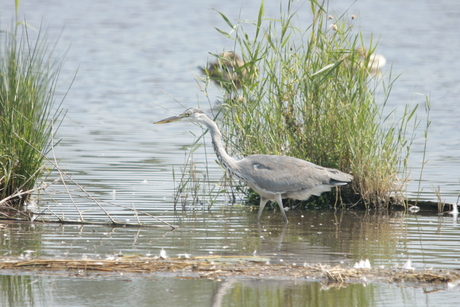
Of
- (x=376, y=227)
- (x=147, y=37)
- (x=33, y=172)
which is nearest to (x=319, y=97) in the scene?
(x=376, y=227)

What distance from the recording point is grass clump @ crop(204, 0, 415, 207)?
31.9 feet

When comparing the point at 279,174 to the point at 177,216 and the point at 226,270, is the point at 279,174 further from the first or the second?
the point at 226,270

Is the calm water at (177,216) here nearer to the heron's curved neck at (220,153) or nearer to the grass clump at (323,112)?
the heron's curved neck at (220,153)

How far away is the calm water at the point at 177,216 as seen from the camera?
6.05 metres

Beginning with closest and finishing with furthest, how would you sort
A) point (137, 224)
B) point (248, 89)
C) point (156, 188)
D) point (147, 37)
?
point (137, 224) < point (248, 89) < point (156, 188) < point (147, 37)

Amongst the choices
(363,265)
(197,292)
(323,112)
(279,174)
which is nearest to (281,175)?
(279,174)

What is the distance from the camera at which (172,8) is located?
39.1m

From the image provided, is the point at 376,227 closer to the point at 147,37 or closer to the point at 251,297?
the point at 251,297

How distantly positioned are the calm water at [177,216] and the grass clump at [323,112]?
0.57m

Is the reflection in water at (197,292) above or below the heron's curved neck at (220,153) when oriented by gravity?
below

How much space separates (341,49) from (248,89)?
48.7 inches

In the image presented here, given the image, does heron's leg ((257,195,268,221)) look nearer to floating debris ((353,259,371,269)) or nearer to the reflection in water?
floating debris ((353,259,371,269))

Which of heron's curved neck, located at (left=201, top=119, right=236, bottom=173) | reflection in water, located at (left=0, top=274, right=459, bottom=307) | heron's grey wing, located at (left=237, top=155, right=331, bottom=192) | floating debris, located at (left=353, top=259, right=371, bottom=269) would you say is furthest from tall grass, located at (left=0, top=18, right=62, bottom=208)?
floating debris, located at (left=353, top=259, right=371, bottom=269)

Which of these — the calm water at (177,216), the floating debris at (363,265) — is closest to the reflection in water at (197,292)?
the calm water at (177,216)
